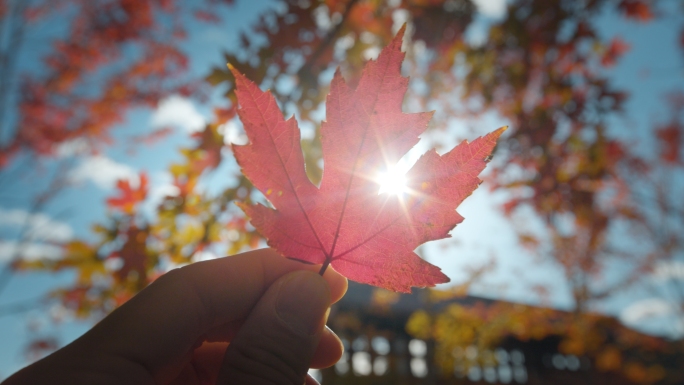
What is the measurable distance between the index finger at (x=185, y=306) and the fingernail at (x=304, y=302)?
100 millimetres

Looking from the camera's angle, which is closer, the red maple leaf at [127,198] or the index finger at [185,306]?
the index finger at [185,306]

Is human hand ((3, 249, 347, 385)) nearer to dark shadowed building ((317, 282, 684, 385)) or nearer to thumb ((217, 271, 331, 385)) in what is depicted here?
thumb ((217, 271, 331, 385))

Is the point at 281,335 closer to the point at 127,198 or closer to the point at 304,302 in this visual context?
the point at 304,302

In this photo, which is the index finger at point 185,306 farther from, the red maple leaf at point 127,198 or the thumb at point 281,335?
the red maple leaf at point 127,198

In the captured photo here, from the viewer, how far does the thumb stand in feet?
2.53

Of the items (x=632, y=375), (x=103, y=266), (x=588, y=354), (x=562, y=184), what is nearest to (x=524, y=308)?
(x=562, y=184)

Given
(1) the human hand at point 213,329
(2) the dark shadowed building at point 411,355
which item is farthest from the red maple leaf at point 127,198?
(2) the dark shadowed building at point 411,355

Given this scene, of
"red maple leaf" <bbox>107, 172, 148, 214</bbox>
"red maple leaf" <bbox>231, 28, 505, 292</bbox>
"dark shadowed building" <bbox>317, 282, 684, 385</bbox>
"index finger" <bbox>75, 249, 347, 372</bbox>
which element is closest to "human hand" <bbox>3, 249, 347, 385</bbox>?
"index finger" <bbox>75, 249, 347, 372</bbox>

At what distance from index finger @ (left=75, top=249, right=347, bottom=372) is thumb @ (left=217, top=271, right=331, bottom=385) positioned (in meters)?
0.07

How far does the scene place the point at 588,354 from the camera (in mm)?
12562

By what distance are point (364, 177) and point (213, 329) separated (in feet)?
1.95

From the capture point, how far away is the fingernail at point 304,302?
2.65 ft

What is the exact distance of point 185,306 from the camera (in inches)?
30.9

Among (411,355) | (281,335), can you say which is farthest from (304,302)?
(411,355)
